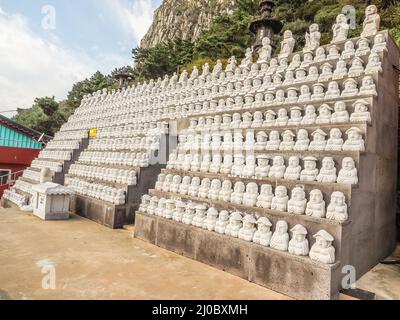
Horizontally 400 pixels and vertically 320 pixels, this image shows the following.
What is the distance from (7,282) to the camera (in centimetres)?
360

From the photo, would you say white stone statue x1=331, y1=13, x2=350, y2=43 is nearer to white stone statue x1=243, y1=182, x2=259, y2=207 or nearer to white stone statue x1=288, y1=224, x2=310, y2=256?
white stone statue x1=243, y1=182, x2=259, y2=207

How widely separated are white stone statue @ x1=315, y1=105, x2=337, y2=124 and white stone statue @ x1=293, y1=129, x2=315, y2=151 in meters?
0.36

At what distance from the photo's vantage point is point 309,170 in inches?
170

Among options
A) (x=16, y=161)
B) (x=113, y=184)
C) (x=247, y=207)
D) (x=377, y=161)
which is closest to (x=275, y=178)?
(x=247, y=207)

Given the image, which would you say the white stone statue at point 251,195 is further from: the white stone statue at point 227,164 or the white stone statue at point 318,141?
the white stone statue at point 318,141

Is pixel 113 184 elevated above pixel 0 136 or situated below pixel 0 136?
below

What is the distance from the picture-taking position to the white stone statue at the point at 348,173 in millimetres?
3930

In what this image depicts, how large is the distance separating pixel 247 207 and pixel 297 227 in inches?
37.8

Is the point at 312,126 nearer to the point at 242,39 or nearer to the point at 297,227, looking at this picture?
the point at 297,227

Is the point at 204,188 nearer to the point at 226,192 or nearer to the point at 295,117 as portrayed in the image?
the point at 226,192

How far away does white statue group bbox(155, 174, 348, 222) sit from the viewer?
3.78 m

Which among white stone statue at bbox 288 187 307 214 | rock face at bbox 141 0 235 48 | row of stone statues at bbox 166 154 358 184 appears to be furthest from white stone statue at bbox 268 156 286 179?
rock face at bbox 141 0 235 48

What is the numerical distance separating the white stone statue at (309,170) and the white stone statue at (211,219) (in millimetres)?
1483

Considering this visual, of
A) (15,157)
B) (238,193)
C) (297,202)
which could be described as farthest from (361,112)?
(15,157)
